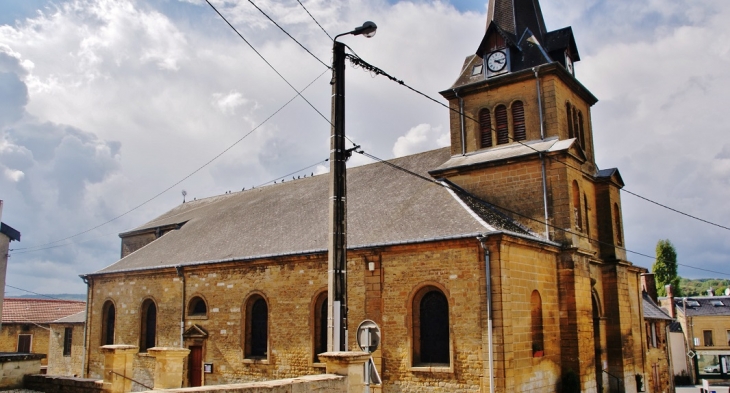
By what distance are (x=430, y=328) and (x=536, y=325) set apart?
3.49 metres

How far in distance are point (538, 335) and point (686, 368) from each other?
41839 mm

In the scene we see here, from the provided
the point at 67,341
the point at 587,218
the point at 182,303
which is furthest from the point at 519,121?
the point at 67,341

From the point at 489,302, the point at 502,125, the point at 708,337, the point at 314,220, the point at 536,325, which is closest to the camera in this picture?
the point at 489,302

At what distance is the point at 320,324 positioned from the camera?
873 inches

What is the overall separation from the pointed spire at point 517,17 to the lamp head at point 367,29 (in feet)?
47.2

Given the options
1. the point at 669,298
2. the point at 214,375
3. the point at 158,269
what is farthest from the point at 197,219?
the point at 669,298

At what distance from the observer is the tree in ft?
232

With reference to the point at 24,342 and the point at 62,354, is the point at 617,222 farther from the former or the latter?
the point at 24,342

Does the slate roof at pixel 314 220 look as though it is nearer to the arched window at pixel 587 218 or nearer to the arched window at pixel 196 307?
the arched window at pixel 196 307

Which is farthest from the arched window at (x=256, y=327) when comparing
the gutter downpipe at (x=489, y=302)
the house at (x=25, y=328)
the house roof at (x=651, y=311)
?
the house roof at (x=651, y=311)

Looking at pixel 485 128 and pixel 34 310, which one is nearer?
pixel 485 128

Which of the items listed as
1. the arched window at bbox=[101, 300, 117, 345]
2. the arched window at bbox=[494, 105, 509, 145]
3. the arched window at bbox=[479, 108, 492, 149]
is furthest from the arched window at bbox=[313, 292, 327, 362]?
the arched window at bbox=[101, 300, 117, 345]

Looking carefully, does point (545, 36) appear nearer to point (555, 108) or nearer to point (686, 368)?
point (555, 108)

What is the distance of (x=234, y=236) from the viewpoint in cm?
2705
